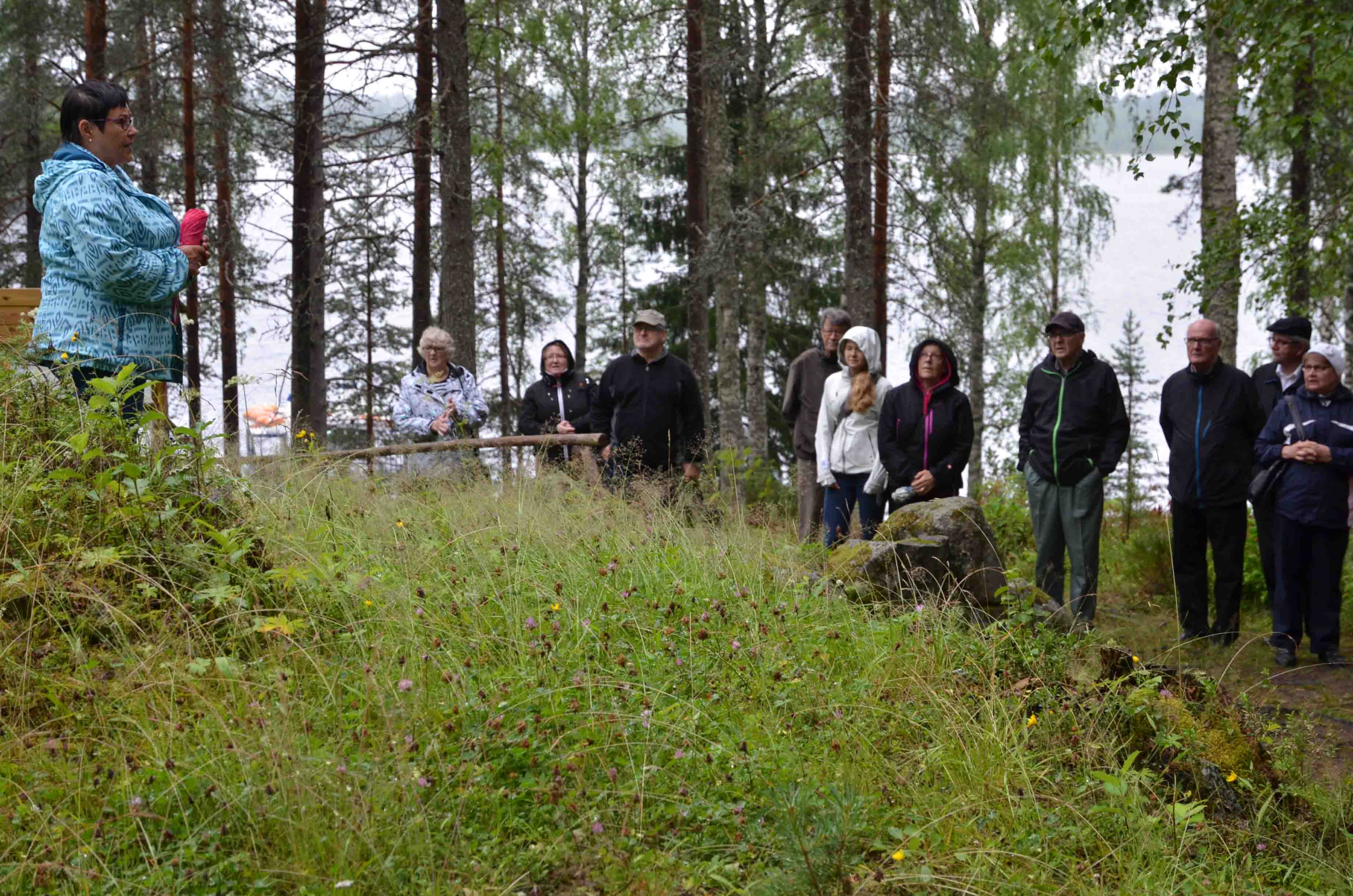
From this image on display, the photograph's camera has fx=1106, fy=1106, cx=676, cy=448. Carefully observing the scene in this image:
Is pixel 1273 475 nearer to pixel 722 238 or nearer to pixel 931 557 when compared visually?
pixel 931 557

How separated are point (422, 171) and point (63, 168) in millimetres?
10164

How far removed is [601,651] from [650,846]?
1.06m

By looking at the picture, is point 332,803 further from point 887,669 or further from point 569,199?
point 569,199

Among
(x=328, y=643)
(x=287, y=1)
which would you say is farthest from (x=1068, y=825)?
(x=287, y=1)

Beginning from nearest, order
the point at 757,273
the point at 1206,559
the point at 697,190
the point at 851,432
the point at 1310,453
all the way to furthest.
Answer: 1. the point at 1310,453
2. the point at 1206,559
3. the point at 851,432
4. the point at 757,273
5. the point at 697,190

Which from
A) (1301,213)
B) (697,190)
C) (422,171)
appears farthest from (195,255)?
(697,190)

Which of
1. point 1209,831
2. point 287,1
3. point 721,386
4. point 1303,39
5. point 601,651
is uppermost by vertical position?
point 287,1

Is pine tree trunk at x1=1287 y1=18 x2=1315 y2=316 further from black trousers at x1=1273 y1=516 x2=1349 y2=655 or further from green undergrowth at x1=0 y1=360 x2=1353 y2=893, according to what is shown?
green undergrowth at x1=0 y1=360 x2=1353 y2=893

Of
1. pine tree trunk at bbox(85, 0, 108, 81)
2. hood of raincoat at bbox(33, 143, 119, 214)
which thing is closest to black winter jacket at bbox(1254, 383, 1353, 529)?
hood of raincoat at bbox(33, 143, 119, 214)

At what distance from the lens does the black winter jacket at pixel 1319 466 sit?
670 cm

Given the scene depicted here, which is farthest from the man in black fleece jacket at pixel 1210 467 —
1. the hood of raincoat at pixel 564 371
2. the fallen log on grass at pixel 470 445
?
the hood of raincoat at pixel 564 371

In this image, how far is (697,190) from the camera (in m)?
16.2

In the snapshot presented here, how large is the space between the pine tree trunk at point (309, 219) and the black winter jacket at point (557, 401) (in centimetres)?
470

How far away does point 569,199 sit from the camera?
2762 centimetres
